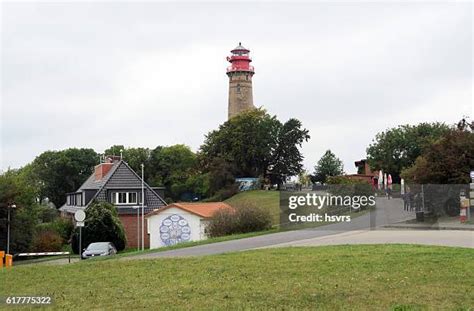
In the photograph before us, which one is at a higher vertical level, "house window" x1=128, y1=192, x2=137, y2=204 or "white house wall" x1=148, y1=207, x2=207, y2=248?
"house window" x1=128, y1=192, x2=137, y2=204

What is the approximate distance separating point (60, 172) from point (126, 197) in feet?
153

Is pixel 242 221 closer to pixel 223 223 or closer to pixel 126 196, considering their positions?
pixel 223 223

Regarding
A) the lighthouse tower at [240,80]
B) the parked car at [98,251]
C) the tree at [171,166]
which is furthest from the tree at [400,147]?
the parked car at [98,251]

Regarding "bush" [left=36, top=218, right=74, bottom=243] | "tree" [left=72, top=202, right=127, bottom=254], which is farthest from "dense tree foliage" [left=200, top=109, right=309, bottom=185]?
"tree" [left=72, top=202, right=127, bottom=254]

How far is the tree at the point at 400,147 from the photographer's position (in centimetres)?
8356

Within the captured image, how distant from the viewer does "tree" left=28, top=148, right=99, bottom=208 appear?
10075 cm

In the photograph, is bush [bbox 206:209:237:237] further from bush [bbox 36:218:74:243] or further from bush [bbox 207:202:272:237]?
bush [bbox 36:218:74:243]

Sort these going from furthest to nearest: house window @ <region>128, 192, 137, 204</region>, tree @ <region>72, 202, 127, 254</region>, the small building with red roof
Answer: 1. house window @ <region>128, 192, 137, 204</region>
2. tree @ <region>72, 202, 127, 254</region>
3. the small building with red roof

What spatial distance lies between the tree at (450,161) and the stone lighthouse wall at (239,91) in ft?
224

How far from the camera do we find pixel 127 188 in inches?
2295

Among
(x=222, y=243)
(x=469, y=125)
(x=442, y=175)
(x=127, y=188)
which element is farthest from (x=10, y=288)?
(x=127, y=188)

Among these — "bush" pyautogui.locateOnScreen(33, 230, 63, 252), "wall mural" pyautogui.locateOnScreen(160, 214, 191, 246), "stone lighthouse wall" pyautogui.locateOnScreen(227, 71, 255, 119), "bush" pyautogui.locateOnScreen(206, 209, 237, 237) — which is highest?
"stone lighthouse wall" pyautogui.locateOnScreen(227, 71, 255, 119)

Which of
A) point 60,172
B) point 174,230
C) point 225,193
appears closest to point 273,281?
point 174,230

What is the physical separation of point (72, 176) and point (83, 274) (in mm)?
89450
